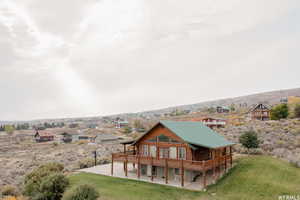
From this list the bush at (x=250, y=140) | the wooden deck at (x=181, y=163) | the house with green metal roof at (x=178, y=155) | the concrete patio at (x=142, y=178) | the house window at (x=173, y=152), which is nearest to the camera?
the wooden deck at (x=181, y=163)

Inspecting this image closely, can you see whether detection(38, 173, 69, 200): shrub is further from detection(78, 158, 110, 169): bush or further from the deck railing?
detection(78, 158, 110, 169): bush

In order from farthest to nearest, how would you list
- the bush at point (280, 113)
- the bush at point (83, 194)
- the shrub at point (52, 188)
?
1. the bush at point (280, 113)
2. the shrub at point (52, 188)
3. the bush at point (83, 194)

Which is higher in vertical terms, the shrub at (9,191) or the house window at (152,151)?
the house window at (152,151)

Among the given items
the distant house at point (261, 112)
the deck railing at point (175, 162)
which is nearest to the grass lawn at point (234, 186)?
the deck railing at point (175, 162)

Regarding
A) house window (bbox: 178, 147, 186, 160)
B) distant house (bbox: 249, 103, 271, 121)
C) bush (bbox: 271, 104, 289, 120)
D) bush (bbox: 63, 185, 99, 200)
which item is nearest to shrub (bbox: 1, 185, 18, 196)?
bush (bbox: 63, 185, 99, 200)

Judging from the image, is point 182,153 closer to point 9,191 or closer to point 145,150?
point 145,150

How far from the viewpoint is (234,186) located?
2080 cm

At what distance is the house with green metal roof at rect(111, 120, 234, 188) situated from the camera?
72.8ft

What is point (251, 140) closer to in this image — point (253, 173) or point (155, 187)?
point (253, 173)

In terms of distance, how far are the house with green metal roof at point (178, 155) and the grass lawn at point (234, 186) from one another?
1577 mm

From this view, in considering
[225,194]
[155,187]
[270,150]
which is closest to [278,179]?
[225,194]

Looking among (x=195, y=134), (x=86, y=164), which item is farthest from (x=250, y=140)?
(x=86, y=164)

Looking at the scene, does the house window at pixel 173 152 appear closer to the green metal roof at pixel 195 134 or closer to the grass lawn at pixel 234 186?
the green metal roof at pixel 195 134

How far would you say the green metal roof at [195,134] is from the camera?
74.7 ft
